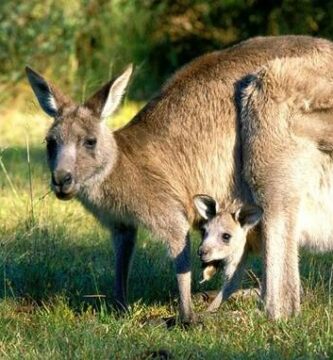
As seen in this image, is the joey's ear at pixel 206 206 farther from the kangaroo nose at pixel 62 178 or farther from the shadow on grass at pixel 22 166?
the shadow on grass at pixel 22 166

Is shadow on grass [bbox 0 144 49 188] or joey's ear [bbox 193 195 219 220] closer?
joey's ear [bbox 193 195 219 220]

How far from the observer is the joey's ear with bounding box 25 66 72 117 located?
20.8 ft

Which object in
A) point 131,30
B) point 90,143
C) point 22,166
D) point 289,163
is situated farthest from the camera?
point 131,30

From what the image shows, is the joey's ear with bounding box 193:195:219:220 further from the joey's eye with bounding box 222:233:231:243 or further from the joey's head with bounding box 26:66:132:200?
the joey's head with bounding box 26:66:132:200

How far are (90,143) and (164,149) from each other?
459 millimetres

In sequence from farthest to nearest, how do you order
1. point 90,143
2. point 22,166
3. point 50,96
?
point 22,166, point 50,96, point 90,143

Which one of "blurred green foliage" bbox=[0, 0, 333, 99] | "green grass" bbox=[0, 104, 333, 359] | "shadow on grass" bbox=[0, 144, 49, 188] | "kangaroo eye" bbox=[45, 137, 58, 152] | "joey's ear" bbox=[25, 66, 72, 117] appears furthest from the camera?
"blurred green foliage" bbox=[0, 0, 333, 99]

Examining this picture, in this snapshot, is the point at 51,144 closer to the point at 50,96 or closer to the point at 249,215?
the point at 50,96

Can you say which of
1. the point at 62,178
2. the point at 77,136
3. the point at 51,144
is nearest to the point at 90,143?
the point at 77,136

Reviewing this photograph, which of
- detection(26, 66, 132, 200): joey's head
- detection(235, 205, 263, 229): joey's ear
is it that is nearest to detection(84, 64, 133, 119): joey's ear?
detection(26, 66, 132, 200): joey's head

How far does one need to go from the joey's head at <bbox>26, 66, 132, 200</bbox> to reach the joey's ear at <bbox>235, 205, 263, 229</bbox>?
0.76 m

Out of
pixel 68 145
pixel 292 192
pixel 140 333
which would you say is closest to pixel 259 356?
pixel 140 333

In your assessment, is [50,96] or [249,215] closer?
[249,215]

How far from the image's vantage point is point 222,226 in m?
6.27
